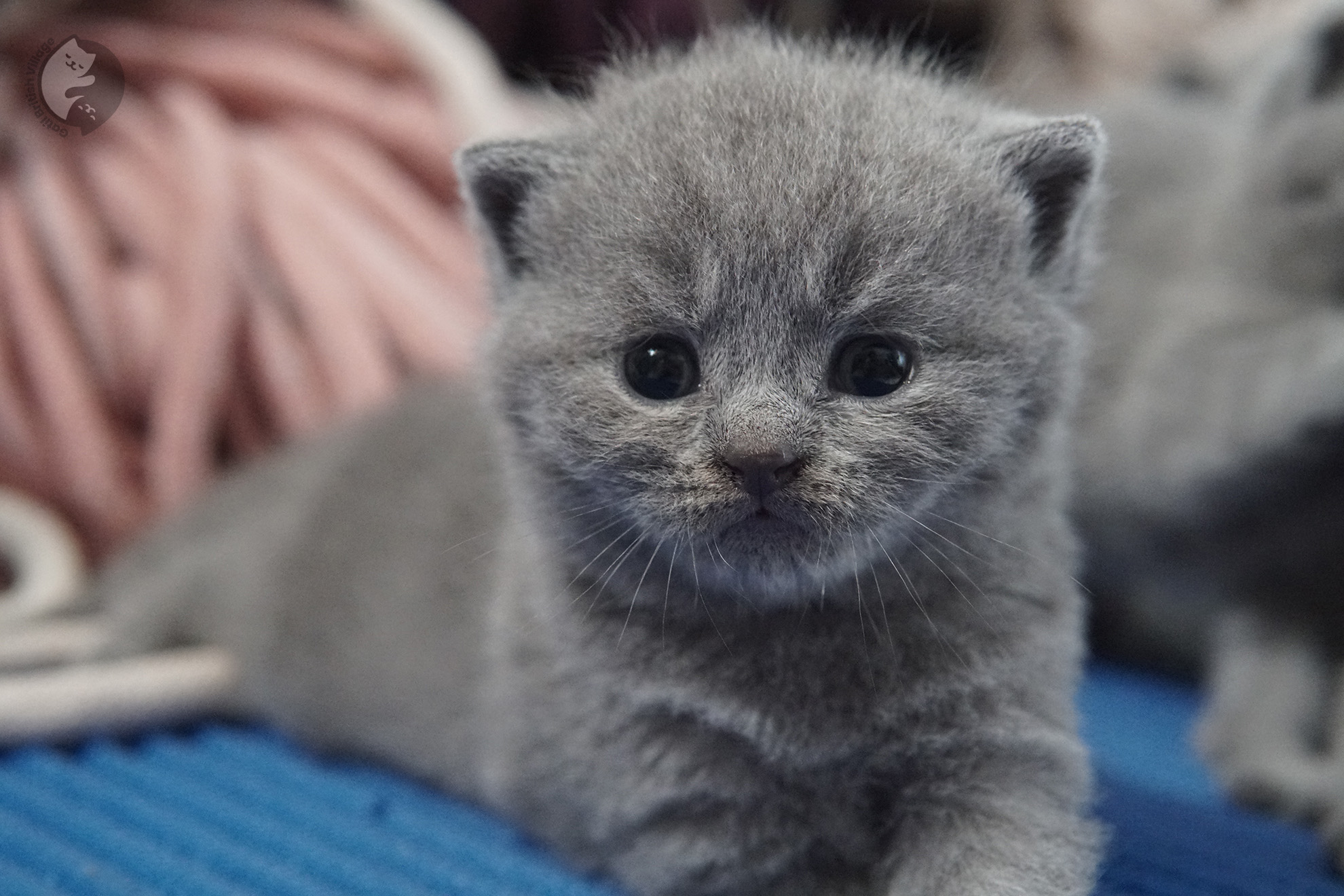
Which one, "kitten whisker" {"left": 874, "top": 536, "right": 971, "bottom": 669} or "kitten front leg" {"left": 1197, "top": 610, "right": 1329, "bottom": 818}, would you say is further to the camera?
"kitten front leg" {"left": 1197, "top": 610, "right": 1329, "bottom": 818}

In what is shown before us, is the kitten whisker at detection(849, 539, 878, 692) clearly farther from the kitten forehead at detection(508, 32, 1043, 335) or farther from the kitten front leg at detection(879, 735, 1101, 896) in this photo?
the kitten forehead at detection(508, 32, 1043, 335)

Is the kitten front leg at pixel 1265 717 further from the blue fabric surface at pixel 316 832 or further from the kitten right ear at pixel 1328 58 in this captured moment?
the kitten right ear at pixel 1328 58

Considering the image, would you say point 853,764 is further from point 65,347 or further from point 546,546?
point 65,347

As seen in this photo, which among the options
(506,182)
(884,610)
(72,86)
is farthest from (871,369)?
(72,86)

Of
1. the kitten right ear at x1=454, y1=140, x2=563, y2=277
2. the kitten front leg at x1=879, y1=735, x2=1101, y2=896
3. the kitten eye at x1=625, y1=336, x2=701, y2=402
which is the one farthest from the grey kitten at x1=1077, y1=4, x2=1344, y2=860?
the kitten right ear at x1=454, y1=140, x2=563, y2=277

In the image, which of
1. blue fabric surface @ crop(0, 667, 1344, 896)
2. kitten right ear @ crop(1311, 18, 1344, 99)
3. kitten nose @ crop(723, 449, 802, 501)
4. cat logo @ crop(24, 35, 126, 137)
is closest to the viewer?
kitten nose @ crop(723, 449, 802, 501)

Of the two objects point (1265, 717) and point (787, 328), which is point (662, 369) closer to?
point (787, 328)

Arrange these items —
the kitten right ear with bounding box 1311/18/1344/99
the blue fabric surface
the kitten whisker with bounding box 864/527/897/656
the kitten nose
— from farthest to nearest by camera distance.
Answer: the kitten right ear with bounding box 1311/18/1344/99, the blue fabric surface, the kitten whisker with bounding box 864/527/897/656, the kitten nose
